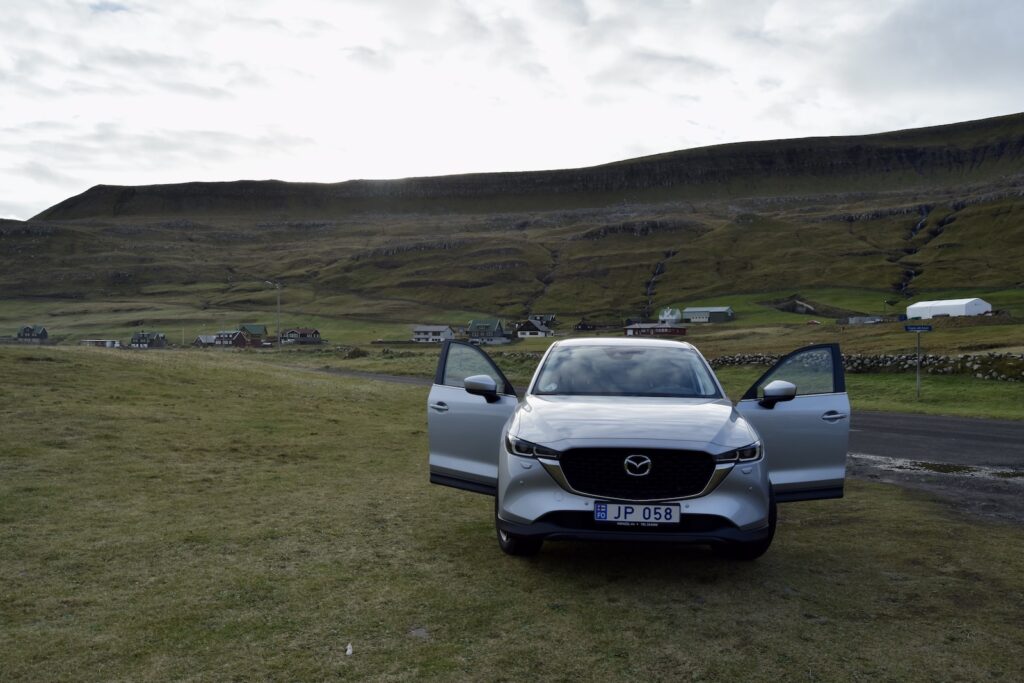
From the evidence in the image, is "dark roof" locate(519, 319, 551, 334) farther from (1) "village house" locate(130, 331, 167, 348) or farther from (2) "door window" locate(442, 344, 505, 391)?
(2) "door window" locate(442, 344, 505, 391)

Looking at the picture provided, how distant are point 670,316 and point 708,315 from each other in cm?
651

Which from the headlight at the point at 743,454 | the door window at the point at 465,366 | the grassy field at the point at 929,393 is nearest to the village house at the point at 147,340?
the grassy field at the point at 929,393

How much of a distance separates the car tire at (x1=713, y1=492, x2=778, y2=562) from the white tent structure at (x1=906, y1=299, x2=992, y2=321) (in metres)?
83.4

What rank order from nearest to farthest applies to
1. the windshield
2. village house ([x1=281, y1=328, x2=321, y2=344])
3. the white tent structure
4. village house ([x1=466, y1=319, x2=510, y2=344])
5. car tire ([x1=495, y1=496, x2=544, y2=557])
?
car tire ([x1=495, y1=496, x2=544, y2=557])
the windshield
the white tent structure
village house ([x1=466, y1=319, x2=510, y2=344])
village house ([x1=281, y1=328, x2=321, y2=344])

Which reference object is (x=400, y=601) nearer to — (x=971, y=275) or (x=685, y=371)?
(x=685, y=371)

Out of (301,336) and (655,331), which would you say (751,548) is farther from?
(301,336)

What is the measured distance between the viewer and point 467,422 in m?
7.48

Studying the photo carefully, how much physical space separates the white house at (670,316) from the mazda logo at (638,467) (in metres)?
106

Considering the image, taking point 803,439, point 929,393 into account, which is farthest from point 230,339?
point 803,439

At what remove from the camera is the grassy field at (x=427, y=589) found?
4441 millimetres

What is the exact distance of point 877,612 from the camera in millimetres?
5418

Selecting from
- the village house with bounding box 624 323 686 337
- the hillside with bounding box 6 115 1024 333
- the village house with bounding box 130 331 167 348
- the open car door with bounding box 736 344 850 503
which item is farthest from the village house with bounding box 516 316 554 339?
the open car door with bounding box 736 344 850 503

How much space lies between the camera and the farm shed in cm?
10679

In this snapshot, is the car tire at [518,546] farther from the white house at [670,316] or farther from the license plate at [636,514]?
the white house at [670,316]
